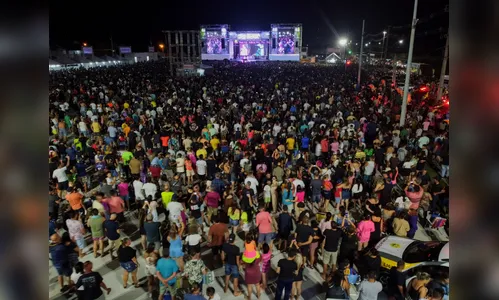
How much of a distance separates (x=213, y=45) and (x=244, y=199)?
241 feet

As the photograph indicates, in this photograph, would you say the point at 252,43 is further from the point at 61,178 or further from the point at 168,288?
the point at 168,288

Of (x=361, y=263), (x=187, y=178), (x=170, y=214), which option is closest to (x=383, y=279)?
(x=361, y=263)

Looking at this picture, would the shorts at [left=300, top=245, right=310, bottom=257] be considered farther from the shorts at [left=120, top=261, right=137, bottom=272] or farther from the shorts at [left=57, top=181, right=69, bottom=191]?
the shorts at [left=57, top=181, right=69, bottom=191]

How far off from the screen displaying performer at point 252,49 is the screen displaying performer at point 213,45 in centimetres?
458

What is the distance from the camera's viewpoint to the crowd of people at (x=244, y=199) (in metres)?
6.25

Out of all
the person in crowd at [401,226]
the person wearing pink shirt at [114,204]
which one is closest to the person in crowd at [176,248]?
the person wearing pink shirt at [114,204]

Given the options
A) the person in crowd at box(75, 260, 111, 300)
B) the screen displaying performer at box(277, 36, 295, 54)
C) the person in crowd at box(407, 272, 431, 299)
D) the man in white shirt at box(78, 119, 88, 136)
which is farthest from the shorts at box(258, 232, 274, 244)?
the screen displaying performer at box(277, 36, 295, 54)

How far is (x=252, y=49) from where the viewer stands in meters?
78.4

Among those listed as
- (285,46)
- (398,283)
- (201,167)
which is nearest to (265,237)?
(398,283)

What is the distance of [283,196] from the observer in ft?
28.8

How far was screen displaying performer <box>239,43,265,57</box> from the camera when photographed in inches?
3078

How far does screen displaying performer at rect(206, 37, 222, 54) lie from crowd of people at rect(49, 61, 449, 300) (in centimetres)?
6333

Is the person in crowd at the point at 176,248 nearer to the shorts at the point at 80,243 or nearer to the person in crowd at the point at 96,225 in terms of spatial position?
the person in crowd at the point at 96,225
